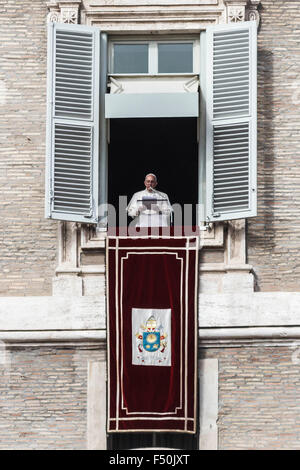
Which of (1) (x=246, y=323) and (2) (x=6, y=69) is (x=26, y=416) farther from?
(2) (x=6, y=69)

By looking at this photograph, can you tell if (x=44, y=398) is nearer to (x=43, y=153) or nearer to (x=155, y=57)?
(x=43, y=153)

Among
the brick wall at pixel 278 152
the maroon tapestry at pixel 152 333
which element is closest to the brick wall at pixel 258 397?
the maroon tapestry at pixel 152 333

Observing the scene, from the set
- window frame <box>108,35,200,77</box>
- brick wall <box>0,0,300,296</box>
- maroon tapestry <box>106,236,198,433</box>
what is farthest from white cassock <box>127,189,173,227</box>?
window frame <box>108,35,200,77</box>

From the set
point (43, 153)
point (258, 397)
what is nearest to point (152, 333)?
point (258, 397)

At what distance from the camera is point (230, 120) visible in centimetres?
1565

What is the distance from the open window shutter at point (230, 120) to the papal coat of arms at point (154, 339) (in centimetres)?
128

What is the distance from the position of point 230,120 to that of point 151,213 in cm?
140

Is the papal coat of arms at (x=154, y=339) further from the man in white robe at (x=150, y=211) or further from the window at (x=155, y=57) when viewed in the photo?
the window at (x=155, y=57)

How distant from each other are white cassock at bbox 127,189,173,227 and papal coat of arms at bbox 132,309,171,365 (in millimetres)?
1027

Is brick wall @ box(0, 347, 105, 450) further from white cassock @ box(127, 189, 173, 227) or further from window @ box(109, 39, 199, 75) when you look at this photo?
window @ box(109, 39, 199, 75)

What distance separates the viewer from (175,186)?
18.3 m

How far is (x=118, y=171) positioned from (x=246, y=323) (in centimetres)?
321

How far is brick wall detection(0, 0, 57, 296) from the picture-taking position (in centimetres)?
1559

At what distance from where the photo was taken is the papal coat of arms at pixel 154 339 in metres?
15.2
